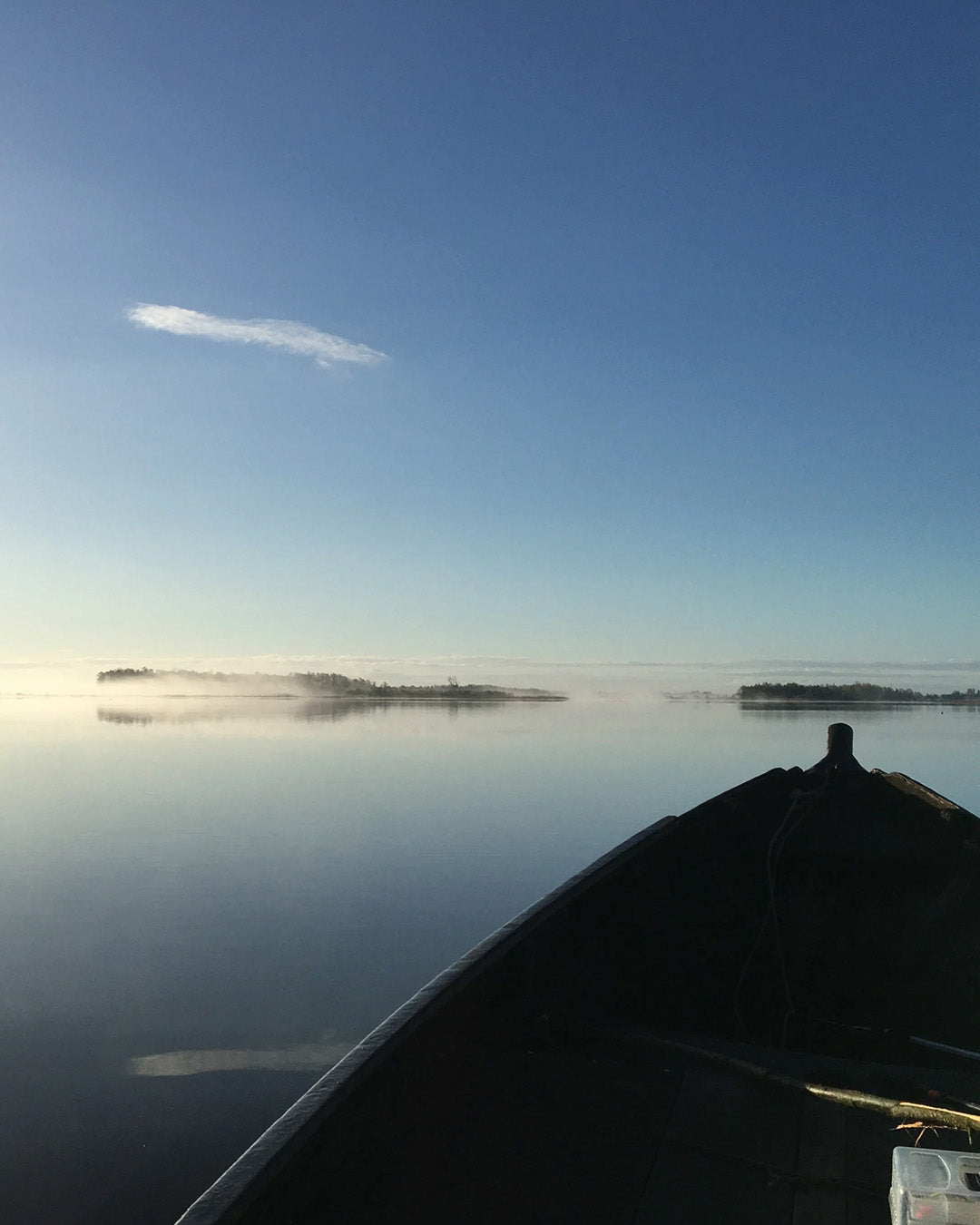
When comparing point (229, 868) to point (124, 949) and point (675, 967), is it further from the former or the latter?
point (675, 967)

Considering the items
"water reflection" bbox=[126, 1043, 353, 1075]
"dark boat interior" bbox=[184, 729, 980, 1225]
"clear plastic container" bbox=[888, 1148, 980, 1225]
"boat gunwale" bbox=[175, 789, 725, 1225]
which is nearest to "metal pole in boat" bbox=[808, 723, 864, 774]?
"dark boat interior" bbox=[184, 729, 980, 1225]

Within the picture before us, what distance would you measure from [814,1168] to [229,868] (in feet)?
43.6

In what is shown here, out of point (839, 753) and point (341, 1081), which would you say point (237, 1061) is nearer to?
point (341, 1081)

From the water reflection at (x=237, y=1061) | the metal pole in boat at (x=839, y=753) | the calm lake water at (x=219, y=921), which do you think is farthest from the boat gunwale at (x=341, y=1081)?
the metal pole in boat at (x=839, y=753)

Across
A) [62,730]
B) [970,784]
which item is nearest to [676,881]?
[970,784]

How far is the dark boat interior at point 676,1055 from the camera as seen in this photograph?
260cm

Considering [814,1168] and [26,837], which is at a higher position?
[814,1168]

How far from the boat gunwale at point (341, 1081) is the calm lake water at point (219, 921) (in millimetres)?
2717

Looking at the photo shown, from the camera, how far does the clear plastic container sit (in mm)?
1870

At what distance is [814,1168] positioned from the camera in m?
2.76

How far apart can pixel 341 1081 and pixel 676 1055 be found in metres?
1.55

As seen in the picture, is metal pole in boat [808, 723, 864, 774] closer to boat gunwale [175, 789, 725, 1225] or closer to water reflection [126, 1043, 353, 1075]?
boat gunwale [175, 789, 725, 1225]

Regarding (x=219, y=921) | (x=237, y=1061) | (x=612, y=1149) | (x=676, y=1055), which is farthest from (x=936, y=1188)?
(x=219, y=921)

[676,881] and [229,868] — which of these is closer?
[676,881]
